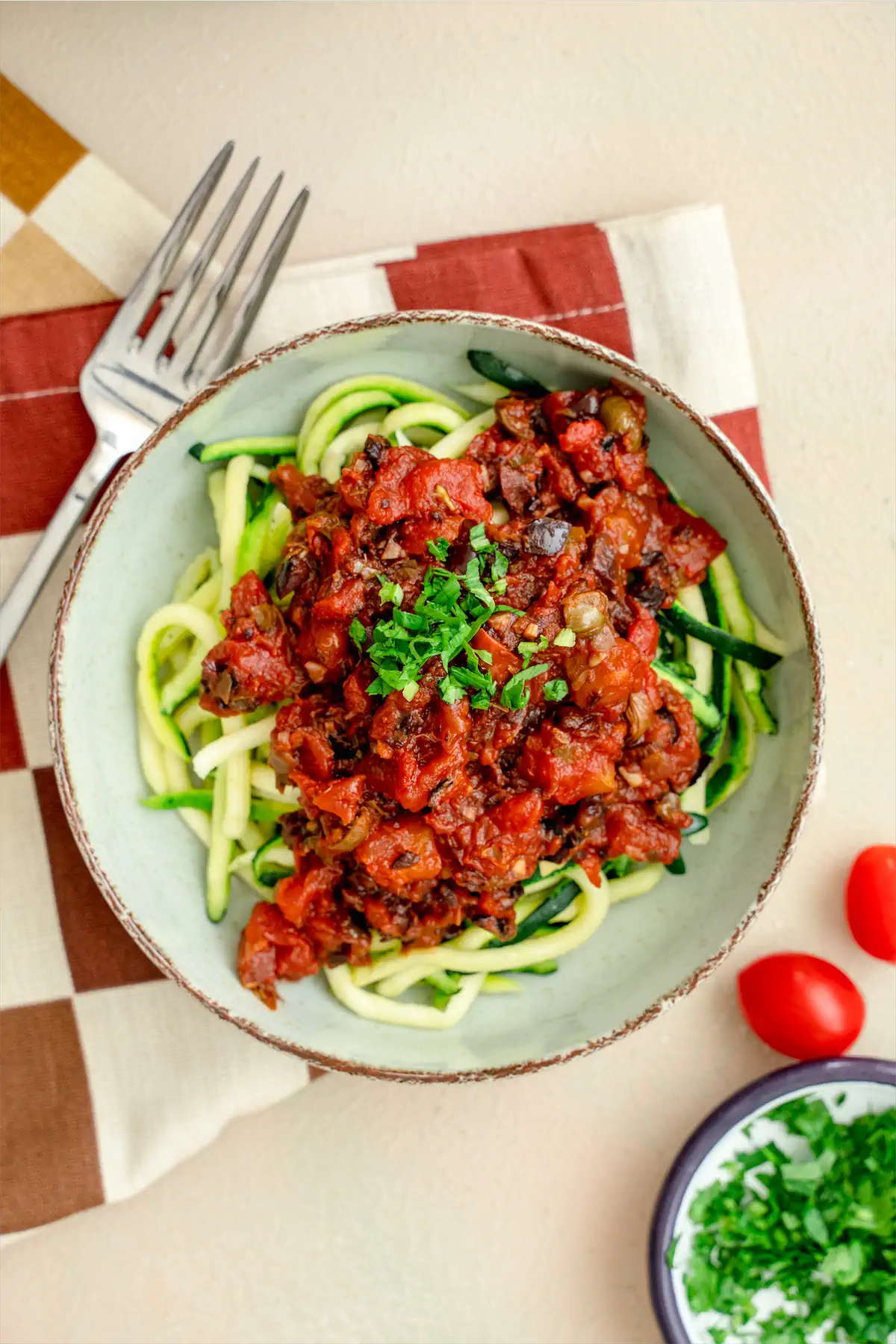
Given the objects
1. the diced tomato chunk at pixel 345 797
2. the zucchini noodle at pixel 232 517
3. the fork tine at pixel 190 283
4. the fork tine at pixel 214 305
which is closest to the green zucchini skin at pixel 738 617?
the diced tomato chunk at pixel 345 797

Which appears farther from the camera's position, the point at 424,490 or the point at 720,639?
the point at 720,639

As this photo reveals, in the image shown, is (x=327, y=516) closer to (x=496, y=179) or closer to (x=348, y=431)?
(x=348, y=431)

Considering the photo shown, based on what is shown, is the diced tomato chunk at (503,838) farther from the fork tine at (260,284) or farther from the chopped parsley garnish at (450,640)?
the fork tine at (260,284)

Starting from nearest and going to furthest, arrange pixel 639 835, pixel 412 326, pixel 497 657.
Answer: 1. pixel 497 657
2. pixel 412 326
3. pixel 639 835

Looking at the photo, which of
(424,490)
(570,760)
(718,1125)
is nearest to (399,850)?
(570,760)

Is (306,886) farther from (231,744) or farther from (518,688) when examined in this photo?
(518,688)
